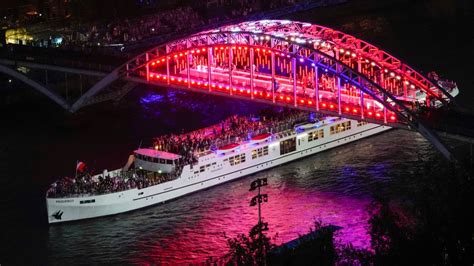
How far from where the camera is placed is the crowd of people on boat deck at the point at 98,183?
48.8 meters

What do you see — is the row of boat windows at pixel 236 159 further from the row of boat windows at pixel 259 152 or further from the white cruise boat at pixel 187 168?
the row of boat windows at pixel 259 152

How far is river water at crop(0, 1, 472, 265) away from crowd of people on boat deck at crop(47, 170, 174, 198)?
1145 millimetres

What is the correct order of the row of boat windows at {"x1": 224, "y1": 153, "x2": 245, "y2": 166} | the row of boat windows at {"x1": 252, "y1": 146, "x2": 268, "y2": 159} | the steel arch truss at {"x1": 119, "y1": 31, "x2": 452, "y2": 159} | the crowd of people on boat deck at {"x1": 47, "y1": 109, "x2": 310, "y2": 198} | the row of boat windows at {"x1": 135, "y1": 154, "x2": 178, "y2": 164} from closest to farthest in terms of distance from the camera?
the crowd of people on boat deck at {"x1": 47, "y1": 109, "x2": 310, "y2": 198}
the row of boat windows at {"x1": 135, "y1": 154, "x2": 178, "y2": 164}
the steel arch truss at {"x1": 119, "y1": 31, "x2": 452, "y2": 159}
the row of boat windows at {"x1": 224, "y1": 153, "x2": 245, "y2": 166}
the row of boat windows at {"x1": 252, "y1": 146, "x2": 268, "y2": 159}

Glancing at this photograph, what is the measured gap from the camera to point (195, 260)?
42.7 m

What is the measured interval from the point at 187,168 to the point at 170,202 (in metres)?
1.89

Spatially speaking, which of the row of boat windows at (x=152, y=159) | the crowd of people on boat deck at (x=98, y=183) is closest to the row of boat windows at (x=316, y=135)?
the row of boat windows at (x=152, y=159)

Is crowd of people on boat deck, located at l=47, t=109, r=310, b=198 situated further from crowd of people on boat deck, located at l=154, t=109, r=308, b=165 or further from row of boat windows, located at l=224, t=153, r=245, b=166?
row of boat windows, located at l=224, t=153, r=245, b=166

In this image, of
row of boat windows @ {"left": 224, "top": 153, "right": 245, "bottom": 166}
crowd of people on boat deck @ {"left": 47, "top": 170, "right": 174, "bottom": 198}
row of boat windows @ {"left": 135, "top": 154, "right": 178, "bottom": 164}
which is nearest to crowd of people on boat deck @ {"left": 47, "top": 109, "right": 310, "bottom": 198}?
crowd of people on boat deck @ {"left": 47, "top": 170, "right": 174, "bottom": 198}

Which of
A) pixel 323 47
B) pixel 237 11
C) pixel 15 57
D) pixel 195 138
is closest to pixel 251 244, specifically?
pixel 195 138

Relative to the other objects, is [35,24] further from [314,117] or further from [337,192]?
[337,192]

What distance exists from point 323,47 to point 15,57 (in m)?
21.7

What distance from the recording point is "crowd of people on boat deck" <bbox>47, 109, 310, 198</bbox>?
161 ft

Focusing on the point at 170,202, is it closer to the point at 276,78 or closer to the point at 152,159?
the point at 152,159

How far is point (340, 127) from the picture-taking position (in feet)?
189
